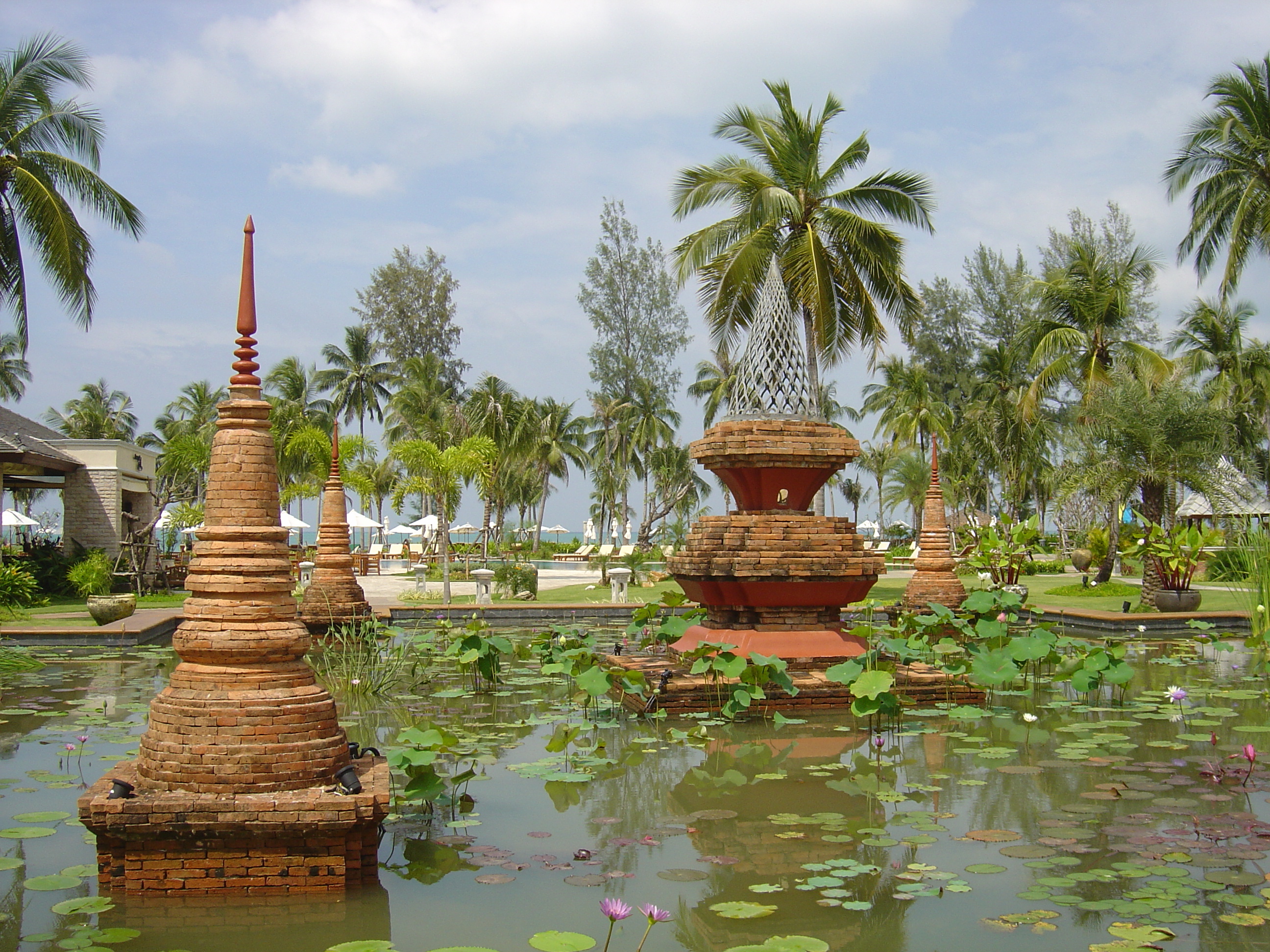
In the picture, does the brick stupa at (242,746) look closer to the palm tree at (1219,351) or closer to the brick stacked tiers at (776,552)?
the brick stacked tiers at (776,552)

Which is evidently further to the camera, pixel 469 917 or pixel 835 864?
pixel 835 864

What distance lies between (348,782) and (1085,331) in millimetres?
26759

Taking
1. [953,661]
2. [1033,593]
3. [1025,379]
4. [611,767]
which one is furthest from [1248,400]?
[611,767]

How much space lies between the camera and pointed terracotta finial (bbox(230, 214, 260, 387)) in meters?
4.85

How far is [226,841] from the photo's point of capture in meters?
4.18

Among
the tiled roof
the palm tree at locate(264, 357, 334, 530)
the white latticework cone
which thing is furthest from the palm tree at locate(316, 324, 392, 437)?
the white latticework cone

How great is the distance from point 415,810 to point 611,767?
1456mm

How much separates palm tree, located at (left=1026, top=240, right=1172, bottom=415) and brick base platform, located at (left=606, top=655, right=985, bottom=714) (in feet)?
62.2

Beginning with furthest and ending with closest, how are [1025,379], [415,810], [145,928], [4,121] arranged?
[1025,379] → [4,121] → [415,810] → [145,928]

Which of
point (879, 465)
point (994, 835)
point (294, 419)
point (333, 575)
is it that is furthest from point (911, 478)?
point (994, 835)

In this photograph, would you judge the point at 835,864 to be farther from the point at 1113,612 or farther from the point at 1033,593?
the point at 1033,593

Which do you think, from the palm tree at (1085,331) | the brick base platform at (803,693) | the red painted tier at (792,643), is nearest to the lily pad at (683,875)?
the brick base platform at (803,693)

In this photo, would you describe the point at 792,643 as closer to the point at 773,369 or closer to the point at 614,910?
the point at 773,369

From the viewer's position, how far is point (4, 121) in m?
17.3
